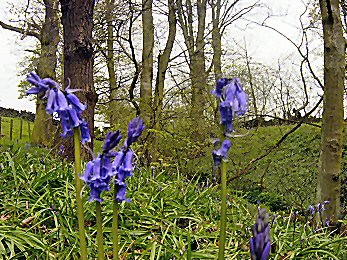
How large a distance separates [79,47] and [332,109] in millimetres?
3357

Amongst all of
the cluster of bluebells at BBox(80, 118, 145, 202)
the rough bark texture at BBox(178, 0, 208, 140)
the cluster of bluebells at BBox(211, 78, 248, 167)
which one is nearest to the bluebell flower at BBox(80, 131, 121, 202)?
the cluster of bluebells at BBox(80, 118, 145, 202)

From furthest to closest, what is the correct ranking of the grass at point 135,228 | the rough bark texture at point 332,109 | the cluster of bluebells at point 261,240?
the rough bark texture at point 332,109, the grass at point 135,228, the cluster of bluebells at point 261,240

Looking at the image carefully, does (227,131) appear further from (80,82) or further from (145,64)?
(145,64)

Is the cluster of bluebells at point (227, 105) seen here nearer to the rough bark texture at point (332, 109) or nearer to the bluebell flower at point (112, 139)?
the bluebell flower at point (112, 139)

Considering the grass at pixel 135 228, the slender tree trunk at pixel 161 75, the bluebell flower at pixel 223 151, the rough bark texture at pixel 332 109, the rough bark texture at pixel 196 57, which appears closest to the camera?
the bluebell flower at pixel 223 151

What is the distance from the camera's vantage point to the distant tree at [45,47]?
11867mm

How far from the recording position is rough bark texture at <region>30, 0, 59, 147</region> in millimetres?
11805

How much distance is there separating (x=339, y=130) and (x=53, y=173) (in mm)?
2954

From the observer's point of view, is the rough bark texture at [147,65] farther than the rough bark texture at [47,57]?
No

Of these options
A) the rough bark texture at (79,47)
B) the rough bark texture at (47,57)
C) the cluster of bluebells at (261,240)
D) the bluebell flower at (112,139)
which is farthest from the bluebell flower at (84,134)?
the rough bark texture at (47,57)

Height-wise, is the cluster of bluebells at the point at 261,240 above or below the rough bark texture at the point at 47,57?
below

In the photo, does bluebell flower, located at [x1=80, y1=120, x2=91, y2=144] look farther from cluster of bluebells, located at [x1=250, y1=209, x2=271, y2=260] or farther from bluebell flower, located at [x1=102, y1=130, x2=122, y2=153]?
cluster of bluebells, located at [x1=250, y1=209, x2=271, y2=260]

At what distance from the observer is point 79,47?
19.0 feet

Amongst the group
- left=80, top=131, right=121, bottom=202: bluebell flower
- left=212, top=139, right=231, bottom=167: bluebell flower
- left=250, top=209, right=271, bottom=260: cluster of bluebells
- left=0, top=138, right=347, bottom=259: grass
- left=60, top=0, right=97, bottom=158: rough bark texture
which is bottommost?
left=0, top=138, right=347, bottom=259: grass
